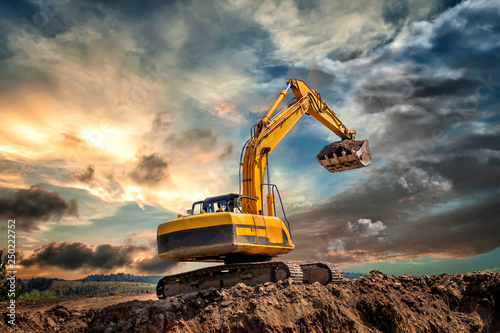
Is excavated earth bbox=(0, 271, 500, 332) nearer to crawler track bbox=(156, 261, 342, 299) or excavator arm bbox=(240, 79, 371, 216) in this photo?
crawler track bbox=(156, 261, 342, 299)

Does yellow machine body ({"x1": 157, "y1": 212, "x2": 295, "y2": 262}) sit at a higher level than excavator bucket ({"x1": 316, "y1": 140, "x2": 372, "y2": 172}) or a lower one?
lower

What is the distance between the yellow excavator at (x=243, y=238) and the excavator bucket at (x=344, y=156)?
12.0 feet

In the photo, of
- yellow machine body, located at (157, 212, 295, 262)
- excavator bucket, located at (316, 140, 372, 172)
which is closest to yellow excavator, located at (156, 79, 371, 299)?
yellow machine body, located at (157, 212, 295, 262)

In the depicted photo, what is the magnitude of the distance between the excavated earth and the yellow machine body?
1208mm

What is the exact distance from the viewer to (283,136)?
13.5 meters

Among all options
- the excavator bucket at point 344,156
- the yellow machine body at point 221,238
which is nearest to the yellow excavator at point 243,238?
the yellow machine body at point 221,238

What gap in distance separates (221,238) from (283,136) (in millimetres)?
5261

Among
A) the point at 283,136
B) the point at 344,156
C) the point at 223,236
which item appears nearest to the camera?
the point at 223,236

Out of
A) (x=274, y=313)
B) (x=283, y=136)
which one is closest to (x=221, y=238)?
(x=274, y=313)

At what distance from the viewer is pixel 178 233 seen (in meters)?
10.1

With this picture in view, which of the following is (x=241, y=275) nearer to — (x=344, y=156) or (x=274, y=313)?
(x=274, y=313)

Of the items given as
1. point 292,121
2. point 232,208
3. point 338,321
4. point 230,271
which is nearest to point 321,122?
point 292,121

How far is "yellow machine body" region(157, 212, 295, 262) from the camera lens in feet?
31.2

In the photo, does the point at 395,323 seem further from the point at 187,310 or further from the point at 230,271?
the point at 187,310
